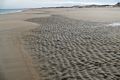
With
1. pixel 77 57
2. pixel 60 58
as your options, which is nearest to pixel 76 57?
pixel 77 57

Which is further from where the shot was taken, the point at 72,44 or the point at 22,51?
the point at 72,44

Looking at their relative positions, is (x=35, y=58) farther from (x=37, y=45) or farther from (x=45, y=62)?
(x=37, y=45)

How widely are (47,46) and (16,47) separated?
152cm

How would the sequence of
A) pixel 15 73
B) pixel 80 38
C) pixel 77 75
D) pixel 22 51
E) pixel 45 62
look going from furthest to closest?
pixel 80 38
pixel 22 51
pixel 45 62
pixel 15 73
pixel 77 75

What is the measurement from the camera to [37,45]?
11773 mm

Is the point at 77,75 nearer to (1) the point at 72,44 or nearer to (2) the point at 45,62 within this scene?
(2) the point at 45,62

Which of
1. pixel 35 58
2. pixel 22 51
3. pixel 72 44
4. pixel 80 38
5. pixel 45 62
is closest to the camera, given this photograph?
pixel 45 62

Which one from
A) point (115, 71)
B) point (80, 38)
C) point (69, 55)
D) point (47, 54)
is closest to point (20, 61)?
point (47, 54)

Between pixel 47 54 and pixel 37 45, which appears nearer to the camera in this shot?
pixel 47 54

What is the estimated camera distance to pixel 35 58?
31.3 feet

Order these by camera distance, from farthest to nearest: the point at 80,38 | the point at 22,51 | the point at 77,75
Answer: the point at 80,38, the point at 22,51, the point at 77,75

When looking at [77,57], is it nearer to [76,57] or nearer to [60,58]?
[76,57]

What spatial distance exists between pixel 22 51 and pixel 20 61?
5.38 ft

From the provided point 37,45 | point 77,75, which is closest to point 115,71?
point 77,75
